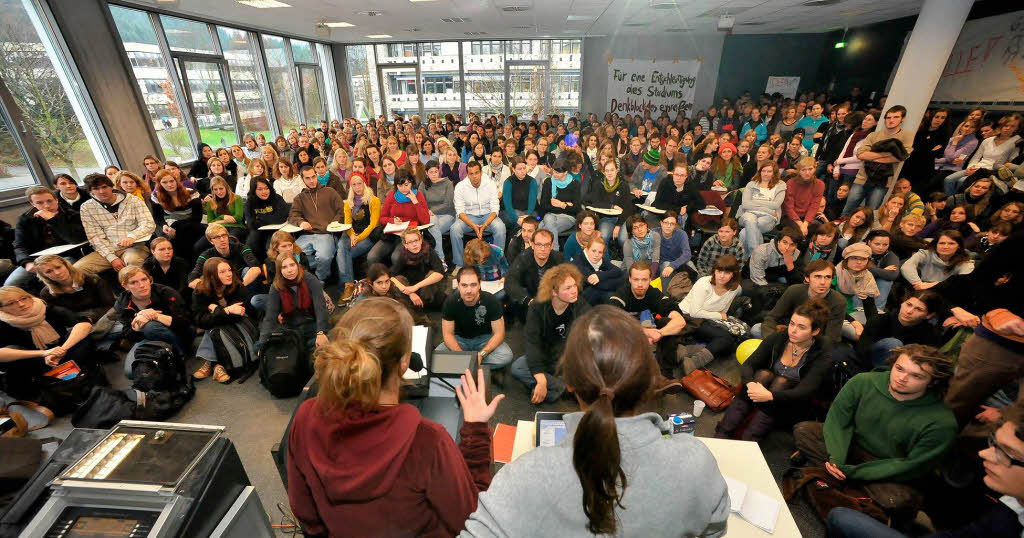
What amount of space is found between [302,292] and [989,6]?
36.7 feet

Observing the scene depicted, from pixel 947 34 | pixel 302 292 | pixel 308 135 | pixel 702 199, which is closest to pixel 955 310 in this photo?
pixel 702 199

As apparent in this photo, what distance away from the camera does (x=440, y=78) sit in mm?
12562

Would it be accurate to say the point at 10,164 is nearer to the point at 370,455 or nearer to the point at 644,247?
the point at 370,455

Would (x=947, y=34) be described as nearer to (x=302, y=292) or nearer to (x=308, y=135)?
(x=302, y=292)

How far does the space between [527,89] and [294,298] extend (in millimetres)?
11161

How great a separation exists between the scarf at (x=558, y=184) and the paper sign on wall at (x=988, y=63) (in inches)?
278

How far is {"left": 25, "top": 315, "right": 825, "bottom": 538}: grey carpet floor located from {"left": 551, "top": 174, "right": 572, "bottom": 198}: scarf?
2.77 meters

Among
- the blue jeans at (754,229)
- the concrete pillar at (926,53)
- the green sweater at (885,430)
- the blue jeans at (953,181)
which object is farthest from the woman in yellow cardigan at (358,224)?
the blue jeans at (953,181)

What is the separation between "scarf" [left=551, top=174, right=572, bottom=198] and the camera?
17.1 ft

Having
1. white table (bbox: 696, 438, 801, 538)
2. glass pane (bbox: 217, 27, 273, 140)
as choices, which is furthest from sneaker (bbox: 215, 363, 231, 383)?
glass pane (bbox: 217, 27, 273, 140)

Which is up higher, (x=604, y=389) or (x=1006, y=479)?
(x=604, y=389)

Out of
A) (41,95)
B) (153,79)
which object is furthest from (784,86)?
(41,95)

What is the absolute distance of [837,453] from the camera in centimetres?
214

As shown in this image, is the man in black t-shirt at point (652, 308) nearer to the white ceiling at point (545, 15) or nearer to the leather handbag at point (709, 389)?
the leather handbag at point (709, 389)
